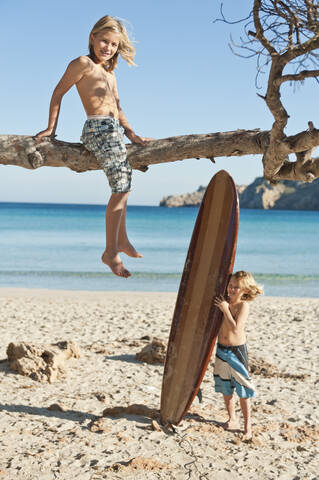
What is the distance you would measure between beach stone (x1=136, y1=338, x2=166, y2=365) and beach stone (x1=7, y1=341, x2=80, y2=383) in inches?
43.6

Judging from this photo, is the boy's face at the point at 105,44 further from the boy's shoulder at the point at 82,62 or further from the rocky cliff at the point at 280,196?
the rocky cliff at the point at 280,196

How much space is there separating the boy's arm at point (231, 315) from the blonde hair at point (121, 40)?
74.6 inches

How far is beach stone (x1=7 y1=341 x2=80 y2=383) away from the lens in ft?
21.2

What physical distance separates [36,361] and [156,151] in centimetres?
396

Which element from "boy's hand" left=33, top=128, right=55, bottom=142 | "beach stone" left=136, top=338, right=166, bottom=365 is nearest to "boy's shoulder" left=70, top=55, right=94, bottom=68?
"boy's hand" left=33, top=128, right=55, bottom=142

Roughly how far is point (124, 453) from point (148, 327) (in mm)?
5223

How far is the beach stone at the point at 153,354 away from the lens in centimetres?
729

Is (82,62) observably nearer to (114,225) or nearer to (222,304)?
(114,225)

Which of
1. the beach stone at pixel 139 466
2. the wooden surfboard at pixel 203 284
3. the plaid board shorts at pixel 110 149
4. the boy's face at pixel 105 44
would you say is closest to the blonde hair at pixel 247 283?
the wooden surfboard at pixel 203 284

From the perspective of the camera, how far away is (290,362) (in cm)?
762

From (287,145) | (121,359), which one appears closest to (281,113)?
(287,145)

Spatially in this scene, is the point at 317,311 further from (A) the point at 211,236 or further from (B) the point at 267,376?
(A) the point at 211,236

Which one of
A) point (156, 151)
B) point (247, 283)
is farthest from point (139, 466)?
point (156, 151)

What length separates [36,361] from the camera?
6625mm
